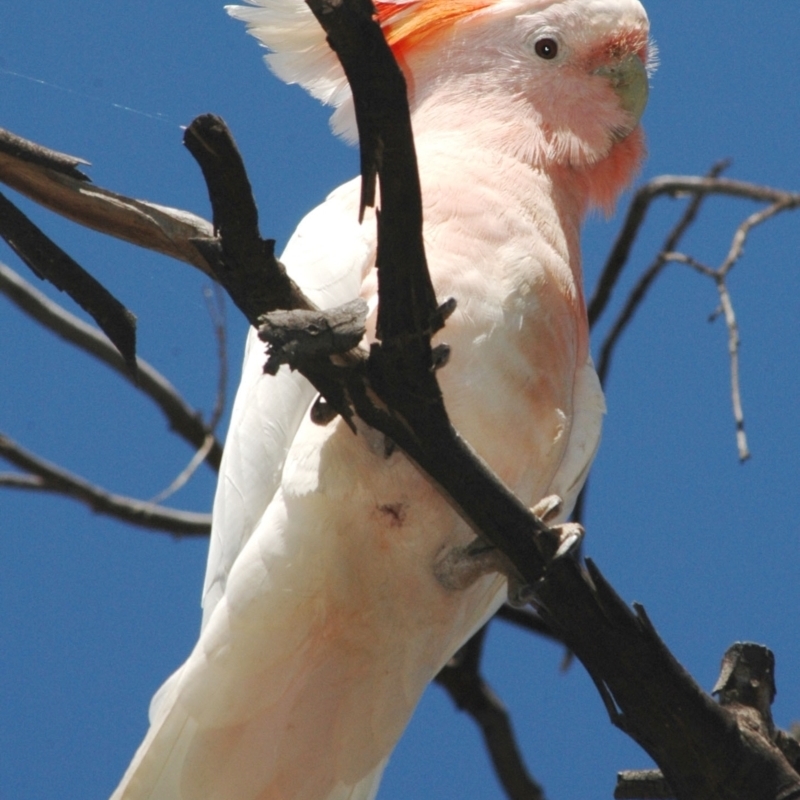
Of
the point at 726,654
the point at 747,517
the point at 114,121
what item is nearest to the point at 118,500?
the point at 114,121

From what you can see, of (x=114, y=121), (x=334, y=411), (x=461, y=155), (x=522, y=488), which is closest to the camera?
(x=334, y=411)

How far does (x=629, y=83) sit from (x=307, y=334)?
1.28 m

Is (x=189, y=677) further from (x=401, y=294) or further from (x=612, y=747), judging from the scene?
(x=612, y=747)

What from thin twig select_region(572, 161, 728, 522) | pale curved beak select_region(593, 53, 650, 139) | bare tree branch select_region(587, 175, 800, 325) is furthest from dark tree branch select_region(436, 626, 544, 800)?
pale curved beak select_region(593, 53, 650, 139)

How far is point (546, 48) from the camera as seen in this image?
237 centimetres

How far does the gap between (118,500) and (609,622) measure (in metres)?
1.97

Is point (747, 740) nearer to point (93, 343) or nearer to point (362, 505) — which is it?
point (362, 505)

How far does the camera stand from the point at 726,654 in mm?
1989

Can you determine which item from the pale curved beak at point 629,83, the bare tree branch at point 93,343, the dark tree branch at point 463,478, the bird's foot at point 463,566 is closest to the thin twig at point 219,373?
the bare tree branch at point 93,343

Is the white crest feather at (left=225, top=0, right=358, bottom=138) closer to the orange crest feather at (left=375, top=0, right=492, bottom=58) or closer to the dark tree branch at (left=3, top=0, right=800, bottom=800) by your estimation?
the orange crest feather at (left=375, top=0, right=492, bottom=58)

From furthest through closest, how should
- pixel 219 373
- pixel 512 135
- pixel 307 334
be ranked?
pixel 219 373 < pixel 512 135 < pixel 307 334

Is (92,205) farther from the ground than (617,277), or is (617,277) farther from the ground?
(617,277)

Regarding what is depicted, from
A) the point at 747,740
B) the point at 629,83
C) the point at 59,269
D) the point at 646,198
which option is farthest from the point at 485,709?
the point at 59,269

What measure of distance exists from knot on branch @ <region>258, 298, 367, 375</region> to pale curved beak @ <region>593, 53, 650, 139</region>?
1183 mm
